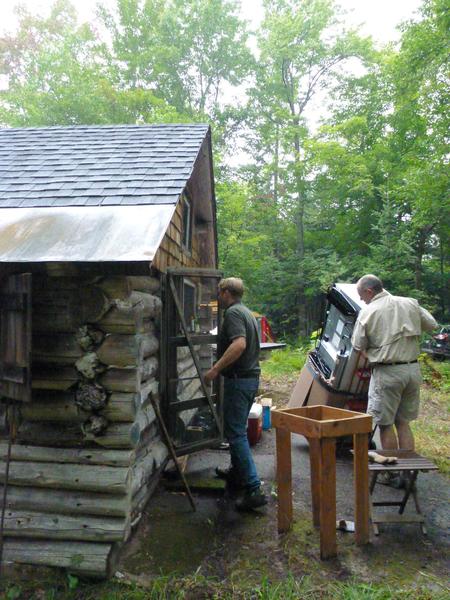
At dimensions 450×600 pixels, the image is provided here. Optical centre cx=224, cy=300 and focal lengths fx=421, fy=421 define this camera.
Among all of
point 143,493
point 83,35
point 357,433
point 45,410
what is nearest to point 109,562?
point 143,493

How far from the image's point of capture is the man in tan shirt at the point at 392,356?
4.07 meters

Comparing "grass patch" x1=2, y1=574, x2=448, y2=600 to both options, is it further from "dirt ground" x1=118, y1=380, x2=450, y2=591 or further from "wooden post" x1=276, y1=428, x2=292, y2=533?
"wooden post" x1=276, y1=428, x2=292, y2=533

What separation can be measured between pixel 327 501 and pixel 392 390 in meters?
1.47

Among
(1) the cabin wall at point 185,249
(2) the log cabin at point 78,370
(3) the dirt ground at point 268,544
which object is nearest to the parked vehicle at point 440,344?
(1) the cabin wall at point 185,249

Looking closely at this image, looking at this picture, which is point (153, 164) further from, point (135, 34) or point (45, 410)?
point (135, 34)

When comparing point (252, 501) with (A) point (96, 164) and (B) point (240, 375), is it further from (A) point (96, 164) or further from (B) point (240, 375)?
(A) point (96, 164)

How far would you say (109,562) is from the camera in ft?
10.1

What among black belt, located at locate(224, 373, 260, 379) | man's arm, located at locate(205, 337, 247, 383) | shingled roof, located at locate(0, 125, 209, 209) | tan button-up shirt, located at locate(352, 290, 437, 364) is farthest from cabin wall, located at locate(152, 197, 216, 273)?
tan button-up shirt, located at locate(352, 290, 437, 364)

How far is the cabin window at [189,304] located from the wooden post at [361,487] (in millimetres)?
2510

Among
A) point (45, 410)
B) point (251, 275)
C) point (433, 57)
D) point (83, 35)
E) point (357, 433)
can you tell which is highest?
point (83, 35)

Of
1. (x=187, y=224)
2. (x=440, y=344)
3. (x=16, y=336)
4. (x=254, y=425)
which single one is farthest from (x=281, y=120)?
(x=16, y=336)

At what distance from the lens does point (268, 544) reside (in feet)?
11.1

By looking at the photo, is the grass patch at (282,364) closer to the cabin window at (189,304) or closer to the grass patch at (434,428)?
the grass patch at (434,428)

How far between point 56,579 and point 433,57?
12.6 meters
